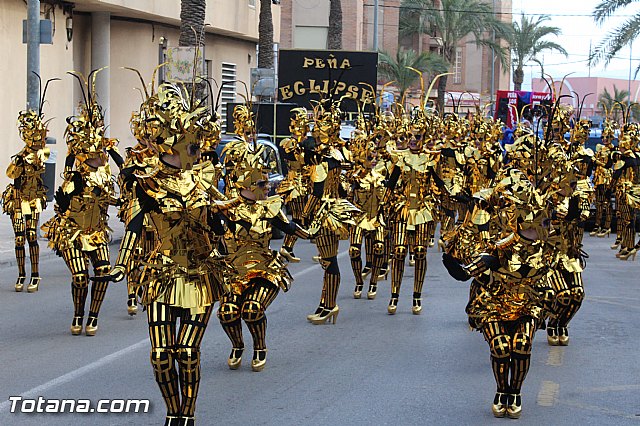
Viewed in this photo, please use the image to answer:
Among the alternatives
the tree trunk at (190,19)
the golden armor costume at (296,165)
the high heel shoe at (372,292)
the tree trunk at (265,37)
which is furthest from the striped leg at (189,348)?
the tree trunk at (265,37)

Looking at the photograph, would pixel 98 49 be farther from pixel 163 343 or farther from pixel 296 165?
pixel 163 343

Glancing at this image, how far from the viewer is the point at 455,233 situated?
10703 mm

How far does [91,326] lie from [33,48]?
990 cm

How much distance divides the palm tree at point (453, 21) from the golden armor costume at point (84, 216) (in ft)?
145

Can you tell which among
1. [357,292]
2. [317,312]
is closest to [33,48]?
[357,292]

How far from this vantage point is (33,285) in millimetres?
14109

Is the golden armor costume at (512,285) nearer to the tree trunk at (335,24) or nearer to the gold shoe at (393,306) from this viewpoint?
the gold shoe at (393,306)

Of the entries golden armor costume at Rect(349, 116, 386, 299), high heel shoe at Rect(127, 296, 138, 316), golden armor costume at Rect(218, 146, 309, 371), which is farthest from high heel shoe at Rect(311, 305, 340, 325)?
golden armor costume at Rect(218, 146, 309, 371)

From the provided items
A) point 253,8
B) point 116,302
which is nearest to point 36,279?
point 116,302

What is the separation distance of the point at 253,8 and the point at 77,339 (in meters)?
31.6

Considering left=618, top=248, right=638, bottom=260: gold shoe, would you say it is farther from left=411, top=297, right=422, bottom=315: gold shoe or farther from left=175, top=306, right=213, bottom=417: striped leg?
left=175, top=306, right=213, bottom=417: striped leg

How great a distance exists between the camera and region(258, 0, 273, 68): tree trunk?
36844mm

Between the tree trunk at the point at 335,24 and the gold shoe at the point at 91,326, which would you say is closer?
the gold shoe at the point at 91,326

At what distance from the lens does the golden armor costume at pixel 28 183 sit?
13203 millimetres
